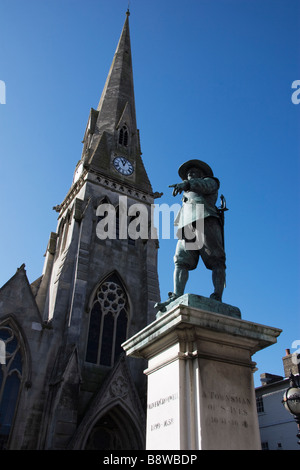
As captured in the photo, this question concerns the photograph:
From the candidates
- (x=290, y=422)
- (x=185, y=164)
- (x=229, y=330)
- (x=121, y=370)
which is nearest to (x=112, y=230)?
(x=121, y=370)

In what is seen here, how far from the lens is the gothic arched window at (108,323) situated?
20.3 m

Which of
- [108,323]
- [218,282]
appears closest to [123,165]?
[108,323]

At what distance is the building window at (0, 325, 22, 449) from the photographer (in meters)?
16.8

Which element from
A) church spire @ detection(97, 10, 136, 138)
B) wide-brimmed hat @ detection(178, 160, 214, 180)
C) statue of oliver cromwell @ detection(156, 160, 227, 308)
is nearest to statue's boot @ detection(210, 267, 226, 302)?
statue of oliver cromwell @ detection(156, 160, 227, 308)

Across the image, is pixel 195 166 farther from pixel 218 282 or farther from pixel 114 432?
pixel 114 432

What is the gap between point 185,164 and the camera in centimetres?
634

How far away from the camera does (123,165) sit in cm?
2878

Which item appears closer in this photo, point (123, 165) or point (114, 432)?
point (114, 432)

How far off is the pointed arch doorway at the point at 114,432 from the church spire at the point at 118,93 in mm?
20638

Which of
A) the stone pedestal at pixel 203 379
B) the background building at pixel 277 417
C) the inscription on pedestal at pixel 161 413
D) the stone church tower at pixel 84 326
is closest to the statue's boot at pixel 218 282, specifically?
the stone pedestal at pixel 203 379

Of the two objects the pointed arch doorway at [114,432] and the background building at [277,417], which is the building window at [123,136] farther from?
the pointed arch doorway at [114,432]

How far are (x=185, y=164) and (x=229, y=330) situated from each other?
289 cm

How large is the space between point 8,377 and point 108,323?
5.82 meters
